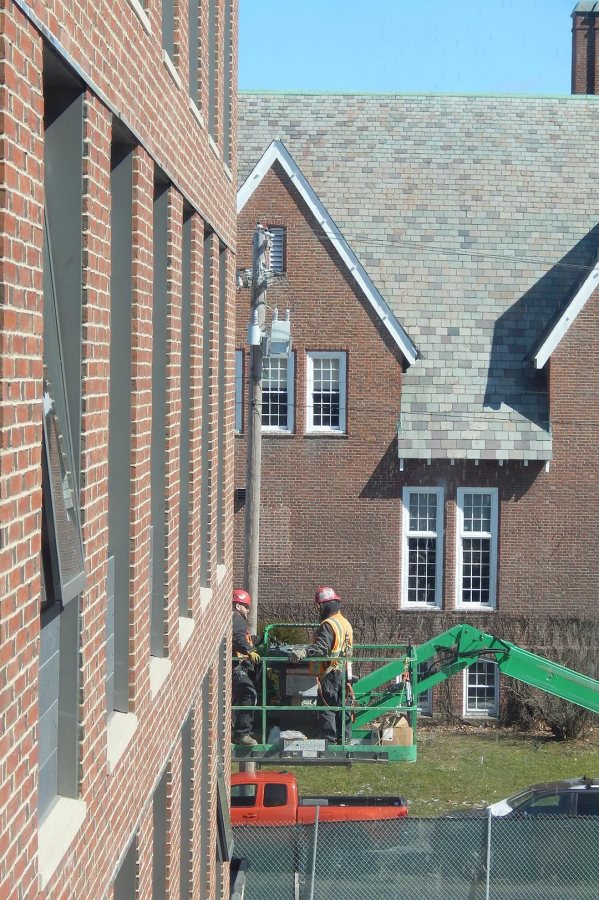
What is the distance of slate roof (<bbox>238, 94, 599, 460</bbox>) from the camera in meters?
28.2

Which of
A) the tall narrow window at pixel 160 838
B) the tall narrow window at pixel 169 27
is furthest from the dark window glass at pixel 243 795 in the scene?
the tall narrow window at pixel 169 27

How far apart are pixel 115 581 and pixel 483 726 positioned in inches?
856

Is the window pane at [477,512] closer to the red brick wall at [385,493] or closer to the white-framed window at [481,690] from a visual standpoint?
the red brick wall at [385,493]

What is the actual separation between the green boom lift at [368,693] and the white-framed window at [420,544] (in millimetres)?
7890

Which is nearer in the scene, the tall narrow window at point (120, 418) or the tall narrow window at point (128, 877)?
the tall narrow window at point (120, 418)

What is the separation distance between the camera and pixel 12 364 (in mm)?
3877

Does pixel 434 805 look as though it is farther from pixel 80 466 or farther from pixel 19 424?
pixel 19 424

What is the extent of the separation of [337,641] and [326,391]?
1258 cm

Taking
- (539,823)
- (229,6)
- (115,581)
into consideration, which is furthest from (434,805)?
(115,581)

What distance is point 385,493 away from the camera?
27.6 m

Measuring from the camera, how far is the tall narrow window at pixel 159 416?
27.2ft

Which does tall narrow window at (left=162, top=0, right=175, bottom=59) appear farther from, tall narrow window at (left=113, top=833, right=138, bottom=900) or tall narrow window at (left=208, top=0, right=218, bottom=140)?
tall narrow window at (left=113, top=833, right=138, bottom=900)

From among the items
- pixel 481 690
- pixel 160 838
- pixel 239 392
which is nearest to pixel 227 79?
pixel 160 838

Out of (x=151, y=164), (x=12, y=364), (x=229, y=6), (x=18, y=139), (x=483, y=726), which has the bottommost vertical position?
(x=483, y=726)
